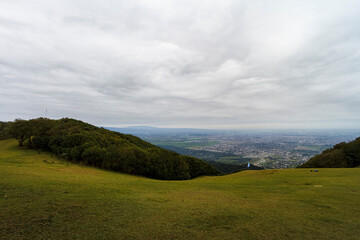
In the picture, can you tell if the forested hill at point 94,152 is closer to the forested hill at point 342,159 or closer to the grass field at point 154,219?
the grass field at point 154,219

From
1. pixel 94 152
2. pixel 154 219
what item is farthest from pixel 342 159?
pixel 94 152

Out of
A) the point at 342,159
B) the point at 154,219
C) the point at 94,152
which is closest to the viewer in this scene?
the point at 154,219

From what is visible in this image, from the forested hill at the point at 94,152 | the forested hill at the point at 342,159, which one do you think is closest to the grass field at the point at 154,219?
the forested hill at the point at 94,152

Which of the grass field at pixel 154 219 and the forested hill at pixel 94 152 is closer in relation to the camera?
the grass field at pixel 154 219

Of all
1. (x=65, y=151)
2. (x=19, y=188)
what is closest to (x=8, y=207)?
(x=19, y=188)

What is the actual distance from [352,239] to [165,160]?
36.5 metres

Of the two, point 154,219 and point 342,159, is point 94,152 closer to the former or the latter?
point 154,219

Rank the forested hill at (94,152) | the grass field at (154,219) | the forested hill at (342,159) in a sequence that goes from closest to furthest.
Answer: the grass field at (154,219), the forested hill at (94,152), the forested hill at (342,159)

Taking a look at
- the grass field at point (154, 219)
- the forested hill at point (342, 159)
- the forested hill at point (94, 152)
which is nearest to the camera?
the grass field at point (154, 219)

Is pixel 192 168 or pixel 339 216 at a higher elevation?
pixel 339 216

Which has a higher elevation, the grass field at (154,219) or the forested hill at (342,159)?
the grass field at (154,219)

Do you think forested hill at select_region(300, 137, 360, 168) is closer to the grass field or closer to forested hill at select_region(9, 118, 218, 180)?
forested hill at select_region(9, 118, 218, 180)

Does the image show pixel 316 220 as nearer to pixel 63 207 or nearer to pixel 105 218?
pixel 105 218

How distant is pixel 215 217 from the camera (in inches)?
298
